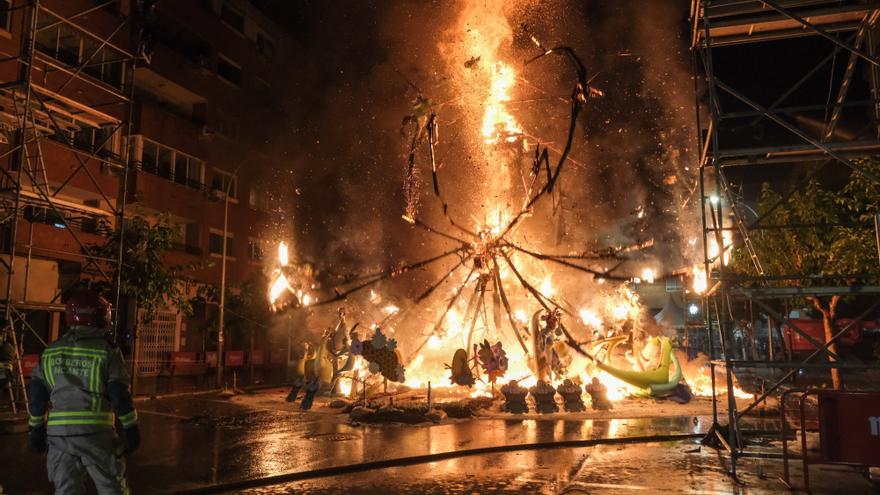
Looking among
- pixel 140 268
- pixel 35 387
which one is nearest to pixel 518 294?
pixel 140 268

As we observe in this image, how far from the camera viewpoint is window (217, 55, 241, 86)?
103 ft

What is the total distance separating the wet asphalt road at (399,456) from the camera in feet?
25.4

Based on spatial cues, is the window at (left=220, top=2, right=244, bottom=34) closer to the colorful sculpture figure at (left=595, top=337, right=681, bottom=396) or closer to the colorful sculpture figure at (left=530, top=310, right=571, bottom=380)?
the colorful sculpture figure at (left=530, top=310, right=571, bottom=380)

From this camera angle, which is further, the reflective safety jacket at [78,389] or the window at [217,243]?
the window at [217,243]

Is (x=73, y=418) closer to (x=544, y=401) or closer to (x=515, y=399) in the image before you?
(x=515, y=399)

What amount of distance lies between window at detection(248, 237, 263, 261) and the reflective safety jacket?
90.8 feet

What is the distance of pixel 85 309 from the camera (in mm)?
5102

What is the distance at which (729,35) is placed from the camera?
991 cm

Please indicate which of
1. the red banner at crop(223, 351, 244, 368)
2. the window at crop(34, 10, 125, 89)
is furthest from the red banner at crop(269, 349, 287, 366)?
the window at crop(34, 10, 125, 89)

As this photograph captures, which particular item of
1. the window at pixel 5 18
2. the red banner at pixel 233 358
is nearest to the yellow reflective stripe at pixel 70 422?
the window at pixel 5 18

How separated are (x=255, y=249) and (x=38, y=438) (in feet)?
93.1

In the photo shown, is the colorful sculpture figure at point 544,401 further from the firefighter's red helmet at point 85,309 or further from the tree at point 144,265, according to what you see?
the tree at point 144,265

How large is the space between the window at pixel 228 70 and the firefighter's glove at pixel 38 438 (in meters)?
28.8

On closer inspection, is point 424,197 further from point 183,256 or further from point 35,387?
point 35,387
